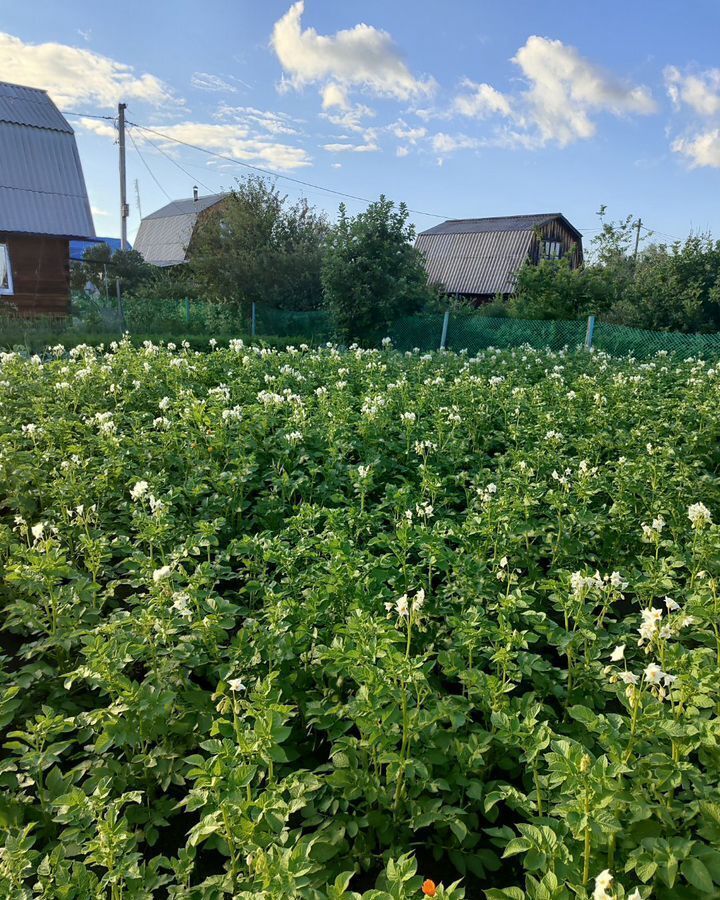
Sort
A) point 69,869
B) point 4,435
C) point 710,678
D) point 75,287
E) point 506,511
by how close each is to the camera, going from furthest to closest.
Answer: point 75,287 < point 4,435 < point 506,511 < point 710,678 < point 69,869

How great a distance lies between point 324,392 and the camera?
5.77m

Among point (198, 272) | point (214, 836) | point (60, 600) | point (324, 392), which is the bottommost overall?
point (214, 836)

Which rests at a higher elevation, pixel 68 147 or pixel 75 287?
pixel 68 147

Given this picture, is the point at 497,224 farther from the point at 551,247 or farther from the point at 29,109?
the point at 29,109

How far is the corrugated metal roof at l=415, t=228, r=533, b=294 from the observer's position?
34281mm

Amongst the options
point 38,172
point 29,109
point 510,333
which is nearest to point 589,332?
point 510,333

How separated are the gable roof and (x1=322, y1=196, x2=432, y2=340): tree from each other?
692 cm

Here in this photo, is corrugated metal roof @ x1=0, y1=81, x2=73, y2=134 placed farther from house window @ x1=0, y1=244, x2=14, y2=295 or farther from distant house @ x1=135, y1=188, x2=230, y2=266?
distant house @ x1=135, y1=188, x2=230, y2=266

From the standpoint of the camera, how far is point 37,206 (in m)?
17.5

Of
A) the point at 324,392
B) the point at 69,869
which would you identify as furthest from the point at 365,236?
the point at 69,869

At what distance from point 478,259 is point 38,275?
24438 millimetres

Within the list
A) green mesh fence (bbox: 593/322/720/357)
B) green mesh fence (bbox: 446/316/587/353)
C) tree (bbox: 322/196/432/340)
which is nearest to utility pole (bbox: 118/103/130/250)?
tree (bbox: 322/196/432/340)

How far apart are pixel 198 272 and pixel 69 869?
69.8 ft

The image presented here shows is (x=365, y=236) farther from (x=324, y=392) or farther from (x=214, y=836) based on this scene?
(x=214, y=836)
